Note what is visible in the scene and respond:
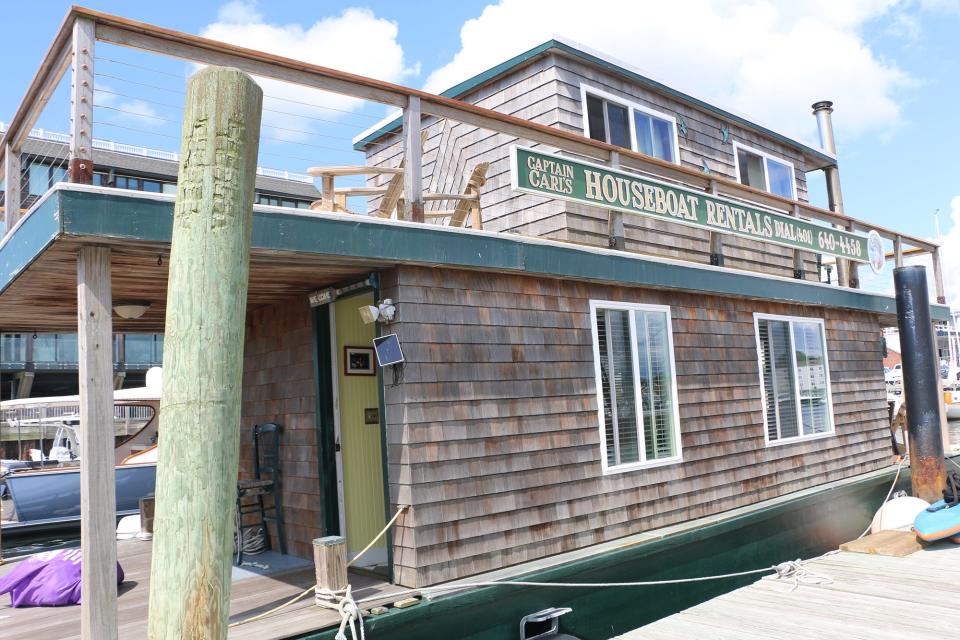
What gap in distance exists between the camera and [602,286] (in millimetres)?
6820

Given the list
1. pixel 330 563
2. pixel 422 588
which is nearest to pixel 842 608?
pixel 422 588

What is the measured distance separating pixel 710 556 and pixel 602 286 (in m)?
2.70

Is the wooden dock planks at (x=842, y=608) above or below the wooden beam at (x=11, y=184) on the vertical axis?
below

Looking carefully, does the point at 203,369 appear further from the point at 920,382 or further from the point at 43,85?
the point at 920,382

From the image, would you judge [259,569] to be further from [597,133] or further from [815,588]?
[597,133]

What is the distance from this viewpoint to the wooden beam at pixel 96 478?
4004 millimetres

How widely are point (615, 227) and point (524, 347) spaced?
1748mm

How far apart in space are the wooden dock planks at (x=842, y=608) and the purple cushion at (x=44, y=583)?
12.7ft

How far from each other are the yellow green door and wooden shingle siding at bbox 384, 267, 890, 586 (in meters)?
1.04

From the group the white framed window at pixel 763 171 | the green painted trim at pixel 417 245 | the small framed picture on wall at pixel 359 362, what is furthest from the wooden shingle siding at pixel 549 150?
the small framed picture on wall at pixel 359 362

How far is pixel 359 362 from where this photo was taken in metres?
6.46

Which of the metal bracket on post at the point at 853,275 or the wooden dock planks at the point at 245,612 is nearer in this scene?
the wooden dock planks at the point at 245,612

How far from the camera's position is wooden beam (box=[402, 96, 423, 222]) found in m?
5.38

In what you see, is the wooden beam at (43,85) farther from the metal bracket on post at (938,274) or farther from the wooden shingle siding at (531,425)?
the metal bracket on post at (938,274)
